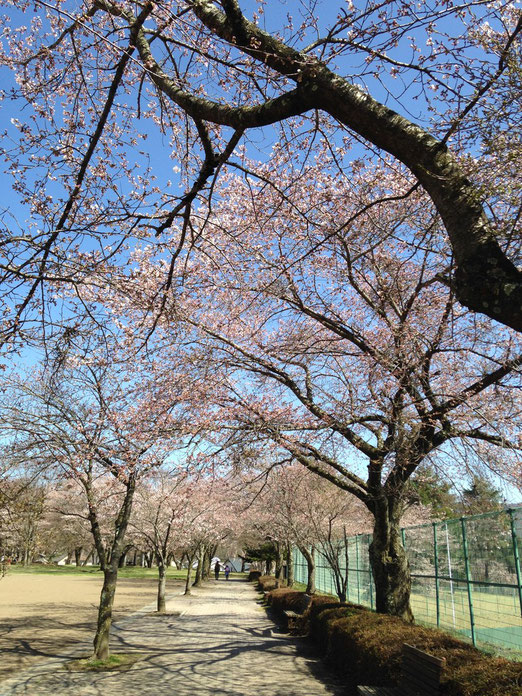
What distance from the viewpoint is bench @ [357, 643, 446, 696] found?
484cm

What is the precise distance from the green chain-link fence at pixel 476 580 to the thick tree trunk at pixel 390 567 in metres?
1.04

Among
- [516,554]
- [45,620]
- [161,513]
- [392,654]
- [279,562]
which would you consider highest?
[161,513]

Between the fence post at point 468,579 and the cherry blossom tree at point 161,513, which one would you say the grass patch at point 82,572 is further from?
the fence post at point 468,579

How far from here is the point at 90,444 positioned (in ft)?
33.5

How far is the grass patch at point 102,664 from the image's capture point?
871cm

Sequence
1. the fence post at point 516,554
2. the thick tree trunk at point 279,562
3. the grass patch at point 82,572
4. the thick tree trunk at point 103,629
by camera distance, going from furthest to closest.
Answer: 1. the grass patch at point 82,572
2. the thick tree trunk at point 279,562
3. the thick tree trunk at point 103,629
4. the fence post at point 516,554

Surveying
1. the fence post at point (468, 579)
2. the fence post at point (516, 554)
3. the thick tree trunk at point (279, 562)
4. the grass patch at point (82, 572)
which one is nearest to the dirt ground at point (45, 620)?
the fence post at point (468, 579)

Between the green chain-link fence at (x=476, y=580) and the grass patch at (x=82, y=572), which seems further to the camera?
the grass patch at (x=82, y=572)

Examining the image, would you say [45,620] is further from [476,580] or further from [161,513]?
[476,580]

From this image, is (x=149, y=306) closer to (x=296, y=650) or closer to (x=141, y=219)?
(x=141, y=219)

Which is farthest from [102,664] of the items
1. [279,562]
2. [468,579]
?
[279,562]

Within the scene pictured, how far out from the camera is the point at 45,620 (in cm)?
1539

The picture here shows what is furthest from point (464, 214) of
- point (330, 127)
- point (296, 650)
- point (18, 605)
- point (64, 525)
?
point (64, 525)

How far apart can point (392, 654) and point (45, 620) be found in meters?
12.8
